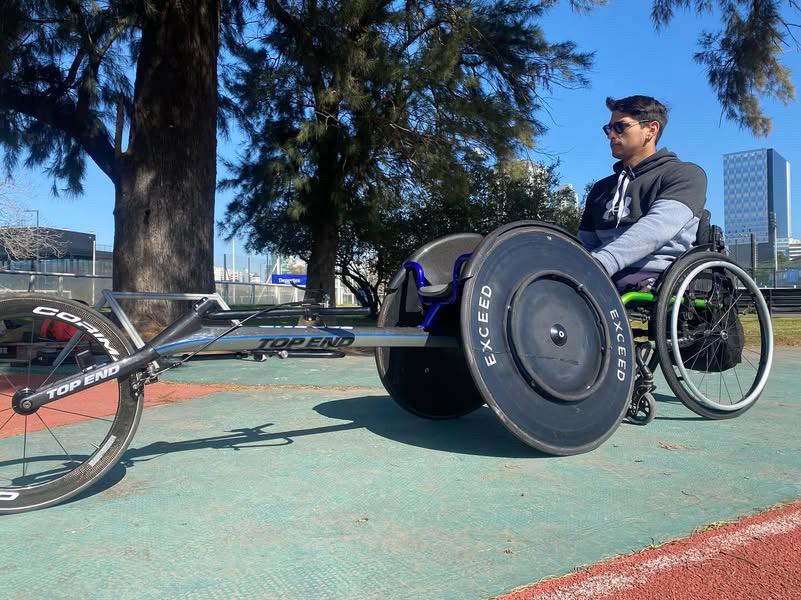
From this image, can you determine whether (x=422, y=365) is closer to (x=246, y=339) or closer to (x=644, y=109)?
(x=246, y=339)

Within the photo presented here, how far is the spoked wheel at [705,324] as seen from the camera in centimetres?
397

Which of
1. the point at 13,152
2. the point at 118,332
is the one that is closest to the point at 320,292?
the point at 118,332

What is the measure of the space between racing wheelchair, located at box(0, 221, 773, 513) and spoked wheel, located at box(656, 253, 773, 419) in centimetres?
1

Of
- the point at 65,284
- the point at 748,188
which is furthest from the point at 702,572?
the point at 748,188

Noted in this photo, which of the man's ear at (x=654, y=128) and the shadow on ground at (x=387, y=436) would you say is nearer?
the shadow on ground at (x=387, y=436)

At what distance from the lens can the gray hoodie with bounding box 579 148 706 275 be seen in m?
4.03

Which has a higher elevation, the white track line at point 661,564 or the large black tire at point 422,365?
the large black tire at point 422,365

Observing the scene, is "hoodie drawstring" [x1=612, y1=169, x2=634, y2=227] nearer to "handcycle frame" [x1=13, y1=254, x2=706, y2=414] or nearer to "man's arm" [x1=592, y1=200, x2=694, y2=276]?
"man's arm" [x1=592, y1=200, x2=694, y2=276]

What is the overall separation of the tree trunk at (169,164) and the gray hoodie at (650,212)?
6.59m

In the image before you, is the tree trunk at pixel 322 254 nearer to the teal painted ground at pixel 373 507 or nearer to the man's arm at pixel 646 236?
the teal painted ground at pixel 373 507

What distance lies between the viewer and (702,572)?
2.14m

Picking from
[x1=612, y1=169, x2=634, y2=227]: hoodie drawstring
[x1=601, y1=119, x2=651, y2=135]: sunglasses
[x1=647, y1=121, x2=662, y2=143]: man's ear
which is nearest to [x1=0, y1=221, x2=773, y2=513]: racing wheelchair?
[x1=612, y1=169, x2=634, y2=227]: hoodie drawstring

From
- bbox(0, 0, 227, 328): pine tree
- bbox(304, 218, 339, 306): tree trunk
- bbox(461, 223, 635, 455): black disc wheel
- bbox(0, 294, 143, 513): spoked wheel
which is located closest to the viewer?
bbox(0, 294, 143, 513): spoked wheel

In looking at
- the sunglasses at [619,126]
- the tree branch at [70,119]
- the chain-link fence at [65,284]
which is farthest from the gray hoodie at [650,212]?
the chain-link fence at [65,284]
